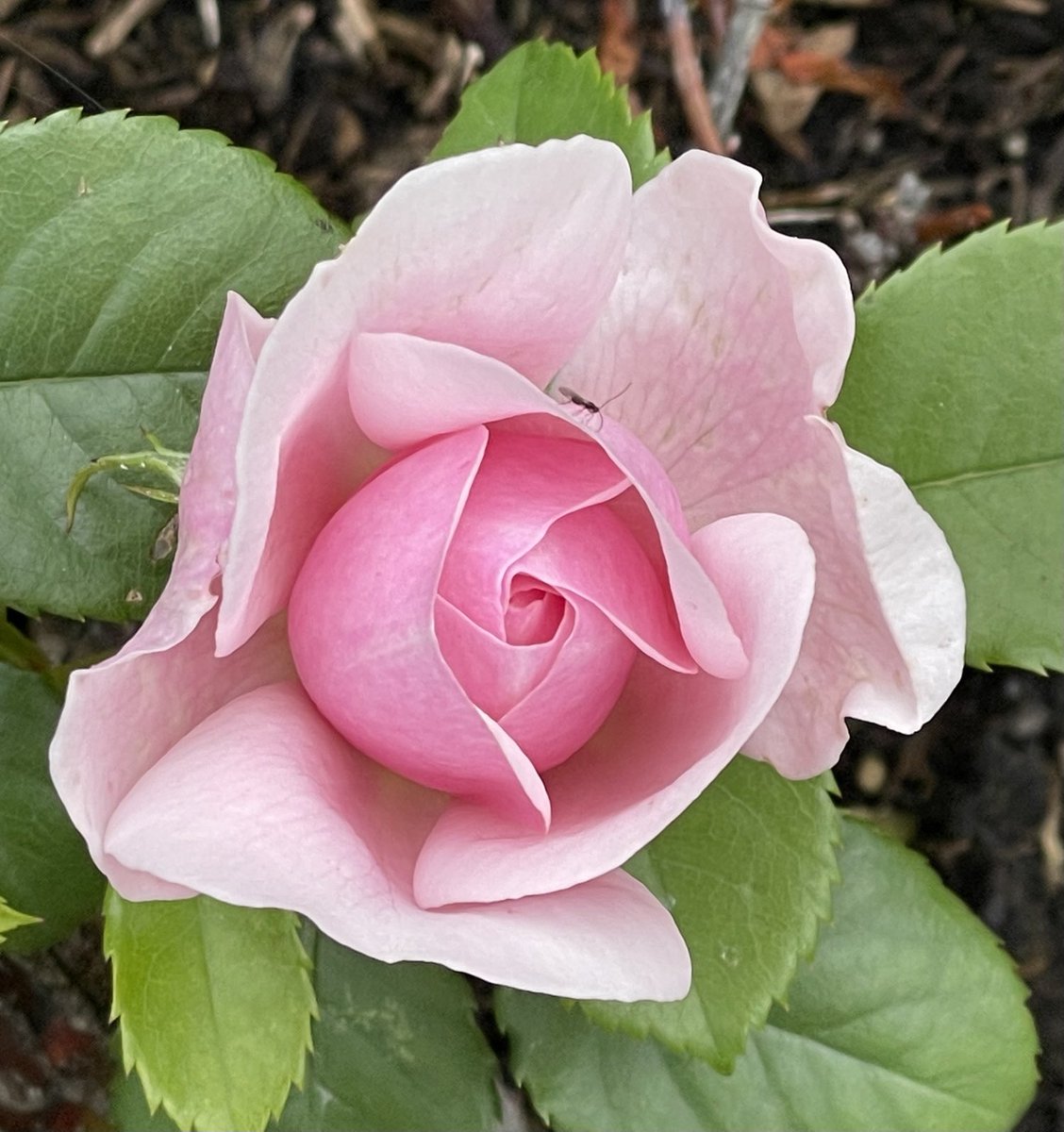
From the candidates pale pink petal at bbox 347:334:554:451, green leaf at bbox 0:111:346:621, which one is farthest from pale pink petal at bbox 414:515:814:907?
green leaf at bbox 0:111:346:621

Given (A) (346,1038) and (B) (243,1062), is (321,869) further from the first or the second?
(A) (346,1038)

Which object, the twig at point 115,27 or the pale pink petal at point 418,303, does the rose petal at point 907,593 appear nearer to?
the pale pink petal at point 418,303

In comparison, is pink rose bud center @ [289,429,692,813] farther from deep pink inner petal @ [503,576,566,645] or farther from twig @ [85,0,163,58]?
twig @ [85,0,163,58]

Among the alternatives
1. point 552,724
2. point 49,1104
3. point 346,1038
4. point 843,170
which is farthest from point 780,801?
point 843,170

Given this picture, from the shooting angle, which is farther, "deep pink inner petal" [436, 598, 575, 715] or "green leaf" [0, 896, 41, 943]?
"green leaf" [0, 896, 41, 943]

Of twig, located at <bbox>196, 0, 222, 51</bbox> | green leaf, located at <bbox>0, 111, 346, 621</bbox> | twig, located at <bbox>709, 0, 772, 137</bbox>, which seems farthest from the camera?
twig, located at <bbox>196, 0, 222, 51</bbox>

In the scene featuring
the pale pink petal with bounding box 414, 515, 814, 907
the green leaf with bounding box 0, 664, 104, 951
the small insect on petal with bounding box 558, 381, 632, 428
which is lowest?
the green leaf with bounding box 0, 664, 104, 951

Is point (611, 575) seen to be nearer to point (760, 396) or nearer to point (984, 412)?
point (760, 396)

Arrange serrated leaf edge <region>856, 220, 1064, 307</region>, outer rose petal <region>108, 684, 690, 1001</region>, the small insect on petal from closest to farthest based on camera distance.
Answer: outer rose petal <region>108, 684, 690, 1001</region> → the small insect on petal → serrated leaf edge <region>856, 220, 1064, 307</region>
